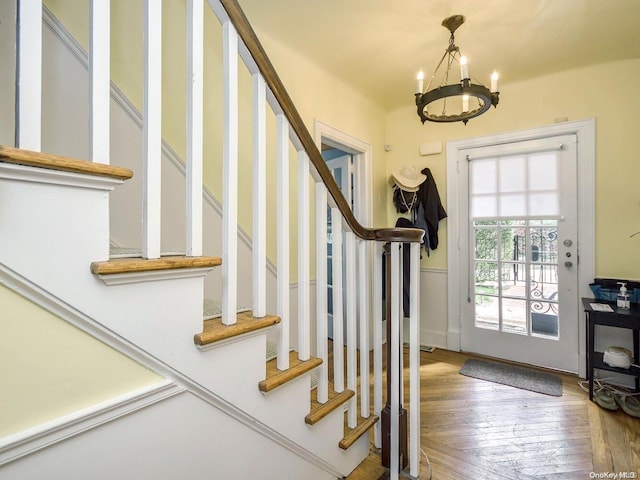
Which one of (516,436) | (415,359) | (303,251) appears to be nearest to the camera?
(303,251)

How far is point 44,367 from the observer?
0.58 metres

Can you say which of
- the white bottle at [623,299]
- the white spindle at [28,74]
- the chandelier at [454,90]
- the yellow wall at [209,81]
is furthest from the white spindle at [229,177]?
the white bottle at [623,299]

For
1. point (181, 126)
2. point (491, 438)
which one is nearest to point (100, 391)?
point (181, 126)

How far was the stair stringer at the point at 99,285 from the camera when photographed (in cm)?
54

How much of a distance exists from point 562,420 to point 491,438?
557 millimetres

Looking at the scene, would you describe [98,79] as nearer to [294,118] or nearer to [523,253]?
[294,118]

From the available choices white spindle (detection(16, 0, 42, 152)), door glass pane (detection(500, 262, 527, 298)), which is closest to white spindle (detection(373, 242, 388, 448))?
white spindle (detection(16, 0, 42, 152))

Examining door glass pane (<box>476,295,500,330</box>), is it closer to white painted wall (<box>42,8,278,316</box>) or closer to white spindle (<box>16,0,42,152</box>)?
white painted wall (<box>42,8,278,316</box>)

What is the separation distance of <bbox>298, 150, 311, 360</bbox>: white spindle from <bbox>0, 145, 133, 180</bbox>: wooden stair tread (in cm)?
59

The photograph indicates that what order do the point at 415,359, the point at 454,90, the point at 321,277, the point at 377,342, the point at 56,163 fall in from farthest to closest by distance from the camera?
the point at 454,90, the point at 377,342, the point at 415,359, the point at 321,277, the point at 56,163

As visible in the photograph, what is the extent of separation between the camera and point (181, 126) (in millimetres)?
1770

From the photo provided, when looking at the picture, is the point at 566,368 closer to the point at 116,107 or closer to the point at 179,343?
the point at 179,343

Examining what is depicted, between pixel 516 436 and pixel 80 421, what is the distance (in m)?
2.16

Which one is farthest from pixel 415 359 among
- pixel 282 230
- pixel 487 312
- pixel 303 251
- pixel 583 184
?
pixel 583 184
